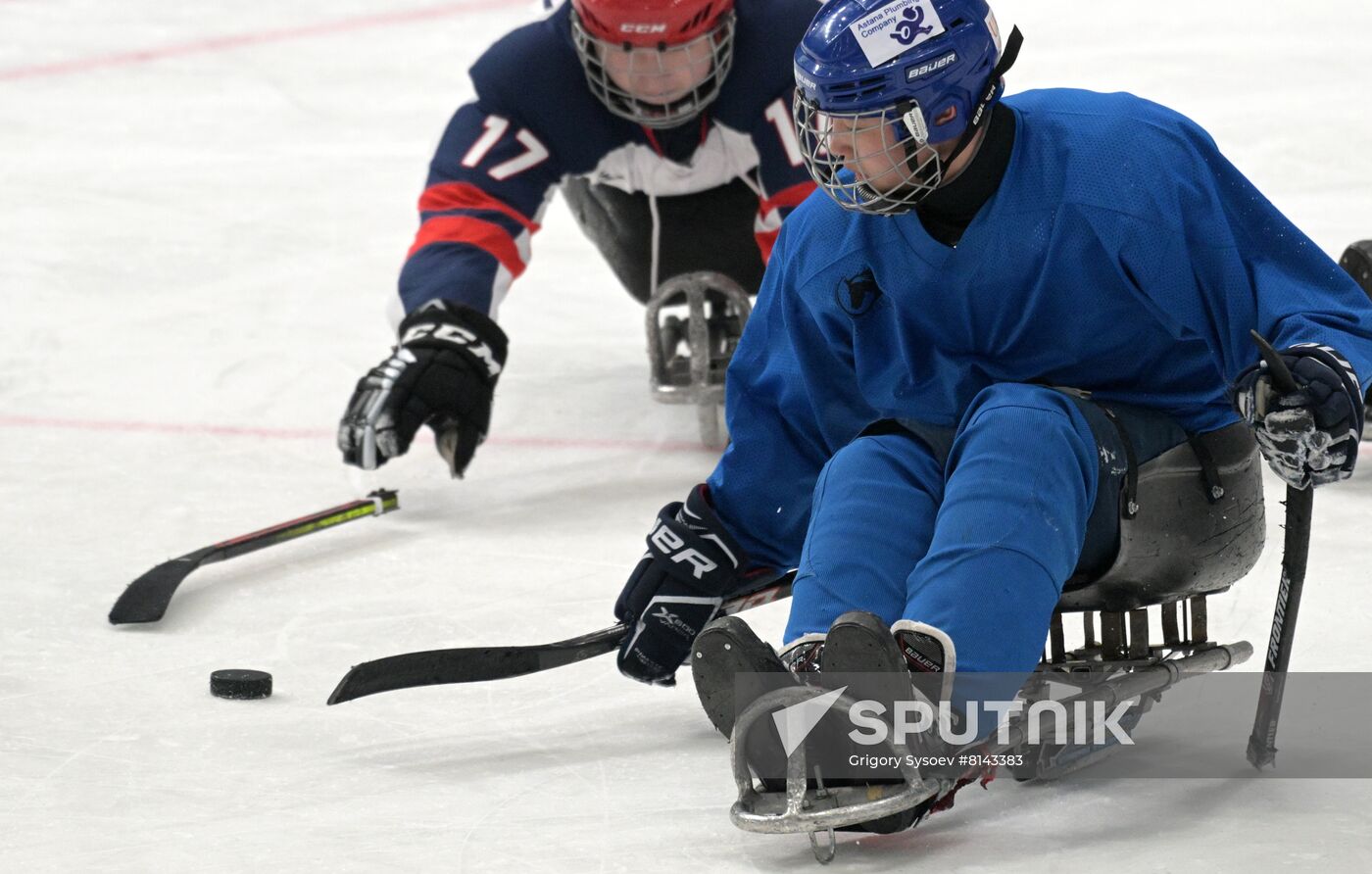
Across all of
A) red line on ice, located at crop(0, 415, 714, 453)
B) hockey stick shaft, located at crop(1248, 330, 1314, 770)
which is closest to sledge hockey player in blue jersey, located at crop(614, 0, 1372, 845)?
hockey stick shaft, located at crop(1248, 330, 1314, 770)

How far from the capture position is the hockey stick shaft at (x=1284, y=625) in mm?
2293

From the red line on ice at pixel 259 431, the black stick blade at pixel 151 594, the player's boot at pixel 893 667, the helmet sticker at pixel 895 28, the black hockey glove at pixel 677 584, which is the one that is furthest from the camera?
the red line on ice at pixel 259 431

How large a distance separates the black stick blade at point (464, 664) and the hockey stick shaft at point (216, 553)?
66 cm

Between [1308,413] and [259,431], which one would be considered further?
[259,431]

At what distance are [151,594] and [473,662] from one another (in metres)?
0.81

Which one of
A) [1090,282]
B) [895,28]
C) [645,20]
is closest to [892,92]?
[895,28]

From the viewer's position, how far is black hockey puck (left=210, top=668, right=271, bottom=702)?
288 centimetres

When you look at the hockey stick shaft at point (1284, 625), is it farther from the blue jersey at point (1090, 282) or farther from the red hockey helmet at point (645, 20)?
the red hockey helmet at point (645, 20)

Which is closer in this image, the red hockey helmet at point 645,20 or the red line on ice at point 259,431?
the red hockey helmet at point 645,20

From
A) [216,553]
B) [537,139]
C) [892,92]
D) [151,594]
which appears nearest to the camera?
[892,92]

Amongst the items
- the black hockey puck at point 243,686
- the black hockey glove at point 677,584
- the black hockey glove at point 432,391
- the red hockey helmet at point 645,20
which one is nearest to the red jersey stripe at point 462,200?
the black hockey glove at point 432,391

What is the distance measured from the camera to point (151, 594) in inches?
129

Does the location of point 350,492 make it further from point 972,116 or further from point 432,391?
point 972,116

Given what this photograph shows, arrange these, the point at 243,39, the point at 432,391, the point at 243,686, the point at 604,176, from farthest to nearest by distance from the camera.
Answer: the point at 243,39
the point at 604,176
the point at 432,391
the point at 243,686
